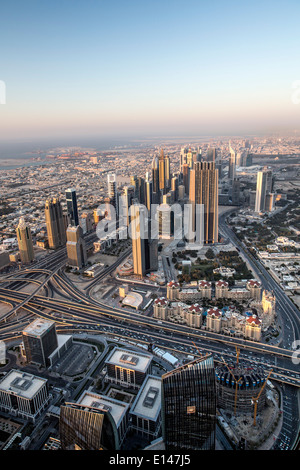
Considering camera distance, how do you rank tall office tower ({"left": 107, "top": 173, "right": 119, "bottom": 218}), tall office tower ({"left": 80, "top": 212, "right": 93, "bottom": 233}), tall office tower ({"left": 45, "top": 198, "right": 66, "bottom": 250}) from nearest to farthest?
tall office tower ({"left": 45, "top": 198, "right": 66, "bottom": 250}) → tall office tower ({"left": 80, "top": 212, "right": 93, "bottom": 233}) → tall office tower ({"left": 107, "top": 173, "right": 119, "bottom": 218})

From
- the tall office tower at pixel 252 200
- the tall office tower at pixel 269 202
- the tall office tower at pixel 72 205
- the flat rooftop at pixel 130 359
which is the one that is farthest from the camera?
the tall office tower at pixel 252 200

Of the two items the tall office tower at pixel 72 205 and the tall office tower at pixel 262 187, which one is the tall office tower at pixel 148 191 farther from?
the tall office tower at pixel 262 187

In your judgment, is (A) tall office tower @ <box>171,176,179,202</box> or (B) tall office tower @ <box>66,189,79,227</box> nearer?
(B) tall office tower @ <box>66,189,79,227</box>

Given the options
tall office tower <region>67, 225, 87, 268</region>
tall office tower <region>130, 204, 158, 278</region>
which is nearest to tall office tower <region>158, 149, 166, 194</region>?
tall office tower <region>67, 225, 87, 268</region>

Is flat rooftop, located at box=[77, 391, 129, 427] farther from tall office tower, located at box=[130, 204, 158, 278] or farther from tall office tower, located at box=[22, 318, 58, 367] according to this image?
tall office tower, located at box=[130, 204, 158, 278]

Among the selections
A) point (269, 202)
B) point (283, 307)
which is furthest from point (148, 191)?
point (283, 307)

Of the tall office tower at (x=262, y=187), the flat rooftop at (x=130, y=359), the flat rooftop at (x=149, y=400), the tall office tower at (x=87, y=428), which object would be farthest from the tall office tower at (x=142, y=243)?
the tall office tower at (x=262, y=187)
